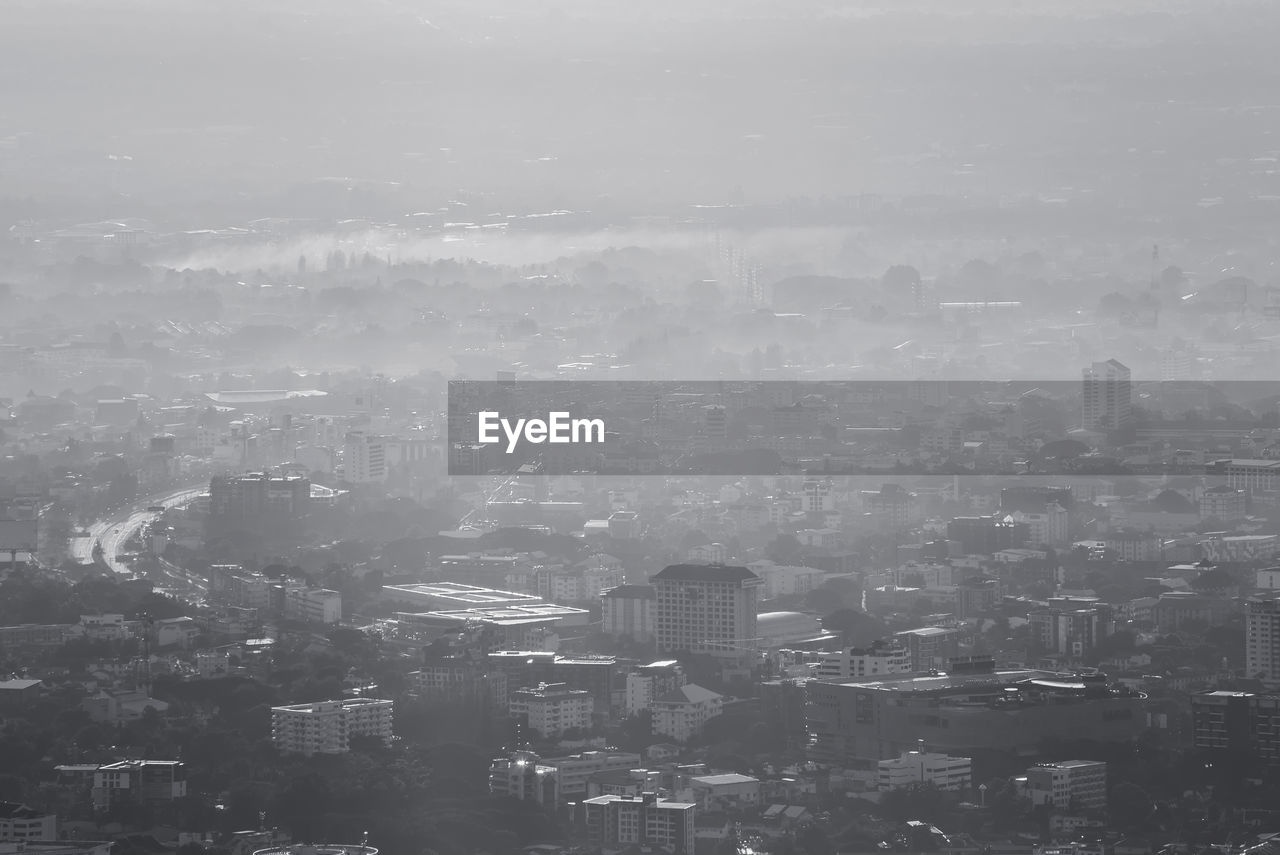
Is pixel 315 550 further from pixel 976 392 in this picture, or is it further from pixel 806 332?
pixel 806 332

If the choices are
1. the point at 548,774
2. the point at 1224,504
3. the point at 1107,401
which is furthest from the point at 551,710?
the point at 1107,401

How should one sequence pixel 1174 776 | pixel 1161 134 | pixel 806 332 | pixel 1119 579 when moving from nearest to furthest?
pixel 1174 776 < pixel 1119 579 < pixel 806 332 < pixel 1161 134

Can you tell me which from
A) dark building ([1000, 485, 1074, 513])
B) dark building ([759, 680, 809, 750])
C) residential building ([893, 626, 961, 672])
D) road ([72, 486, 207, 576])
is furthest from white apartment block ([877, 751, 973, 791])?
dark building ([1000, 485, 1074, 513])

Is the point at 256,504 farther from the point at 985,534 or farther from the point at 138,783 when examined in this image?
the point at 138,783

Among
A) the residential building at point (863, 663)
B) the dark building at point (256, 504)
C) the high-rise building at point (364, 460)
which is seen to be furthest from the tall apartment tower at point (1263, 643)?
the high-rise building at point (364, 460)

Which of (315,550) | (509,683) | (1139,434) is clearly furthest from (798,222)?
(509,683)

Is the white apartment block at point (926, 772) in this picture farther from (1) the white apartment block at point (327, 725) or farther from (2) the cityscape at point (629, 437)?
(1) the white apartment block at point (327, 725)
